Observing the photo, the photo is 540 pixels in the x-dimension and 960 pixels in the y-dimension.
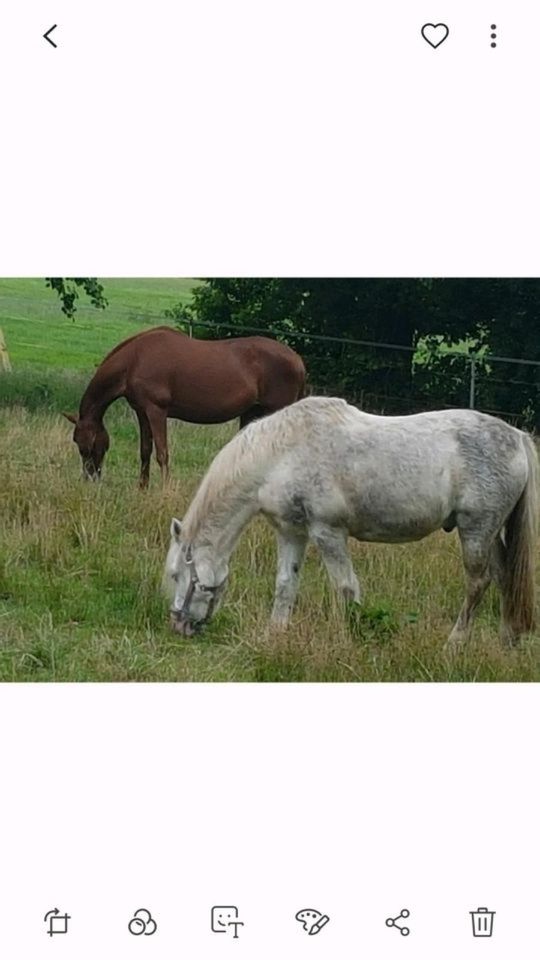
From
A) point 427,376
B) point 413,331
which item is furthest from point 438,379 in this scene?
point 413,331

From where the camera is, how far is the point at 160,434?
889 centimetres

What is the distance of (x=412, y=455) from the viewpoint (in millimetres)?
7770

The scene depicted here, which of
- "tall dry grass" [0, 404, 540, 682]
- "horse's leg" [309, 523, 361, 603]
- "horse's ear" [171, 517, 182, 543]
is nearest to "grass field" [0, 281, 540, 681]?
"tall dry grass" [0, 404, 540, 682]

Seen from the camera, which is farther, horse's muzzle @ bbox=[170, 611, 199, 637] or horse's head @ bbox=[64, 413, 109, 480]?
horse's head @ bbox=[64, 413, 109, 480]

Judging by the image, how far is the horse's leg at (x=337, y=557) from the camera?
7.77 metres

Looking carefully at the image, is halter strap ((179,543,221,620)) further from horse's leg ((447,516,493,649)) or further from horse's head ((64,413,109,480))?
horse's leg ((447,516,493,649))

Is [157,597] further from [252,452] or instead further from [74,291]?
[74,291]

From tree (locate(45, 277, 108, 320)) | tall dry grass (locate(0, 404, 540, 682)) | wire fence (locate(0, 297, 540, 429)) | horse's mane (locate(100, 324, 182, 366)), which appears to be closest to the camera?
tall dry grass (locate(0, 404, 540, 682))

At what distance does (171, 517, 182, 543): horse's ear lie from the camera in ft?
26.1

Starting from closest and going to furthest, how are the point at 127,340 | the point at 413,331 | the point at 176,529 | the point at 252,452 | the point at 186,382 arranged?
1. the point at 252,452
2. the point at 176,529
3. the point at 413,331
4. the point at 127,340
5. the point at 186,382

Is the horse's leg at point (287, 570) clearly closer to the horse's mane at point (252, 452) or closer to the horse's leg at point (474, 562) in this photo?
the horse's mane at point (252, 452)

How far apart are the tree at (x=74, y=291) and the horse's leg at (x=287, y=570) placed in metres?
1.81

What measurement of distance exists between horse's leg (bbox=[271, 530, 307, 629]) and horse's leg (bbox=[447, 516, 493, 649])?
2.99 ft

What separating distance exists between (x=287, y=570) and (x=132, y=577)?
0.94 meters
